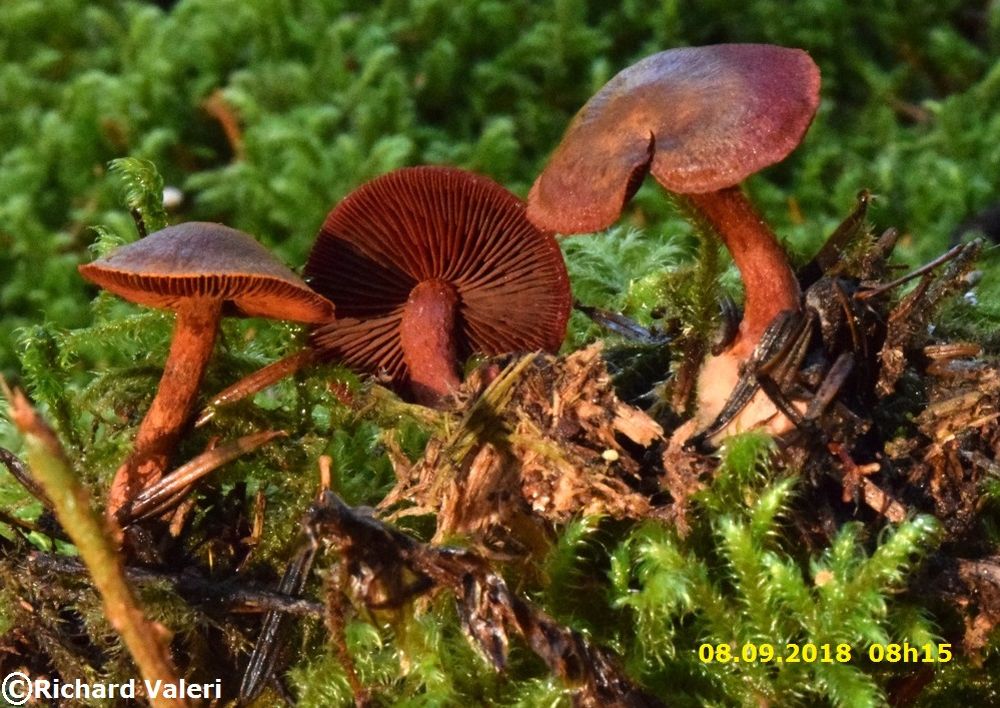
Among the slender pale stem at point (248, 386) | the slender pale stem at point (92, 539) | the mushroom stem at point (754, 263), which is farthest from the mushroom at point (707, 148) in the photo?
the slender pale stem at point (92, 539)

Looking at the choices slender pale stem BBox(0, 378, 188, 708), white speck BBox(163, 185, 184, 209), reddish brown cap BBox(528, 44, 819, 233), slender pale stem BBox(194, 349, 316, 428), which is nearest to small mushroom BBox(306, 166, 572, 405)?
slender pale stem BBox(194, 349, 316, 428)

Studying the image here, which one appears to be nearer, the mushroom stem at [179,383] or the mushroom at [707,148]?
the mushroom at [707,148]

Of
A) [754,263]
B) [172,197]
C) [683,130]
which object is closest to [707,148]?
[683,130]

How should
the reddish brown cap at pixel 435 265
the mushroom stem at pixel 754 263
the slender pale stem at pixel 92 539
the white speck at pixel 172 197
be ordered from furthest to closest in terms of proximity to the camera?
the white speck at pixel 172 197 < the reddish brown cap at pixel 435 265 < the mushroom stem at pixel 754 263 < the slender pale stem at pixel 92 539

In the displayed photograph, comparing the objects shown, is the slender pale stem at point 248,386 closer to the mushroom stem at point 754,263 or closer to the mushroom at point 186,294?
the mushroom at point 186,294

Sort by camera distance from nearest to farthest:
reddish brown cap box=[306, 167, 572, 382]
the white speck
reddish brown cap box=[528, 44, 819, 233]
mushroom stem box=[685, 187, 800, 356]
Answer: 1. reddish brown cap box=[528, 44, 819, 233]
2. mushroom stem box=[685, 187, 800, 356]
3. reddish brown cap box=[306, 167, 572, 382]
4. the white speck

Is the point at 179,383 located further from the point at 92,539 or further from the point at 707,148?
the point at 707,148

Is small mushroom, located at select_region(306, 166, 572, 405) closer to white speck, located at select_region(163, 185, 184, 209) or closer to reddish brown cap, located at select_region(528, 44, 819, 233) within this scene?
reddish brown cap, located at select_region(528, 44, 819, 233)
